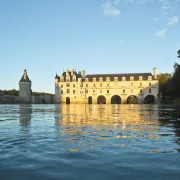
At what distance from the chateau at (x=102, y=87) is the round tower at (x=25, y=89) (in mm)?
19311

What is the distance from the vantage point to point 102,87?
103m

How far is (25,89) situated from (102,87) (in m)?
43.1

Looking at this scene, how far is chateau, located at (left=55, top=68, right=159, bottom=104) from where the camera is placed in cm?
9851

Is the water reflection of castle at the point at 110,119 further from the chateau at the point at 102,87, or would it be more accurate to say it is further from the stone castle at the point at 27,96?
the stone castle at the point at 27,96

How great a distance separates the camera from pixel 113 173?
181 inches

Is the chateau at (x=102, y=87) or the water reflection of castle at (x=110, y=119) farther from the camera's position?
the chateau at (x=102, y=87)

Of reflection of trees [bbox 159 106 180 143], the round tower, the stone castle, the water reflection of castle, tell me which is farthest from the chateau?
reflection of trees [bbox 159 106 180 143]

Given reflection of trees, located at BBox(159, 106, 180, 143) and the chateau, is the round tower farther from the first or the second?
reflection of trees, located at BBox(159, 106, 180, 143)

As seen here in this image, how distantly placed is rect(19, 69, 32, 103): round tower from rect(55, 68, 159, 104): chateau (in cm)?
1931

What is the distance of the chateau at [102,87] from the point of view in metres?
98.5

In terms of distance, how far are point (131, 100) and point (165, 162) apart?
117710 mm

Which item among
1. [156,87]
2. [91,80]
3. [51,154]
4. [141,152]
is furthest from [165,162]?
[91,80]

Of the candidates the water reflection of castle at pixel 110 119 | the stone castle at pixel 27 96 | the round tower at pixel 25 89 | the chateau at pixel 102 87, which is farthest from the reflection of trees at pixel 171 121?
the round tower at pixel 25 89

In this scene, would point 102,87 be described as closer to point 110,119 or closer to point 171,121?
point 110,119
